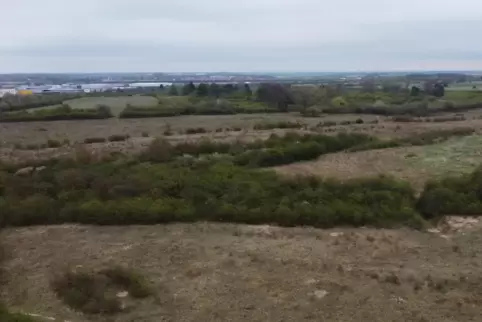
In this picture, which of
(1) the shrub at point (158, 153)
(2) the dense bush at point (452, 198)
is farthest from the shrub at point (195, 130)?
(2) the dense bush at point (452, 198)

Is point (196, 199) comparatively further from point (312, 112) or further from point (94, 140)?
point (312, 112)

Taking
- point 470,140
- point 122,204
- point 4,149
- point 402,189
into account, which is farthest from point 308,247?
point 4,149

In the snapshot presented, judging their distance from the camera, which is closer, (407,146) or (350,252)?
(350,252)

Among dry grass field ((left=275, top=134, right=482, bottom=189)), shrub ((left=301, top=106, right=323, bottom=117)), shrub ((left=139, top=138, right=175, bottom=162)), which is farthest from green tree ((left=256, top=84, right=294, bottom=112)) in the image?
shrub ((left=139, top=138, right=175, bottom=162))

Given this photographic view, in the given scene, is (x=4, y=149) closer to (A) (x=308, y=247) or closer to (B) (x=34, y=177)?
(B) (x=34, y=177)

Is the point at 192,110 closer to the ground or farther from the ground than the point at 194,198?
farther from the ground

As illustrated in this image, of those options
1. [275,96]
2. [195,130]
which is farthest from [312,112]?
[195,130]
